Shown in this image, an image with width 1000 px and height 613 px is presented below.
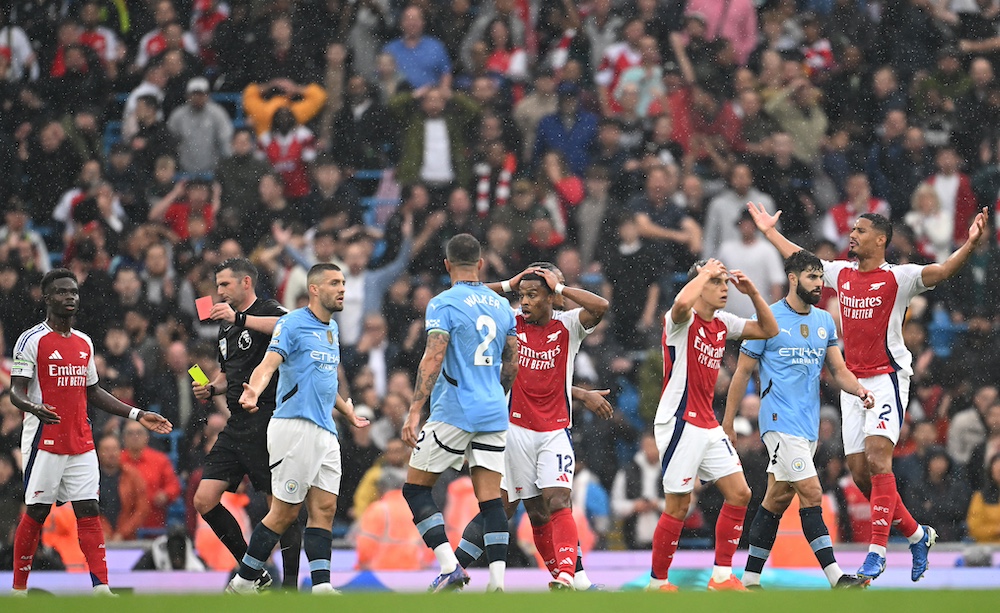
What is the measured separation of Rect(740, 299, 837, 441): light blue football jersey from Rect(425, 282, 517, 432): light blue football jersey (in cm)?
247

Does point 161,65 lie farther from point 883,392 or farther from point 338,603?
point 338,603

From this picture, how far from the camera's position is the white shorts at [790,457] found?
11.4 meters

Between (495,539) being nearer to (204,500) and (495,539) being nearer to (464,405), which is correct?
(464,405)

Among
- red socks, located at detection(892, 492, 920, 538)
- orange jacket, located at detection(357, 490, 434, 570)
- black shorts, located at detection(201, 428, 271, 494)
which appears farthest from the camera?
orange jacket, located at detection(357, 490, 434, 570)

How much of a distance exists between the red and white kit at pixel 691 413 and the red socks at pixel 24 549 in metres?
5.14

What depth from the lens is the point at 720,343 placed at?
36.7 feet

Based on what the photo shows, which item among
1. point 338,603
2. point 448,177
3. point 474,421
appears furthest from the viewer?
point 448,177

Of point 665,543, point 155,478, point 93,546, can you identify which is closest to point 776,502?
point 665,543

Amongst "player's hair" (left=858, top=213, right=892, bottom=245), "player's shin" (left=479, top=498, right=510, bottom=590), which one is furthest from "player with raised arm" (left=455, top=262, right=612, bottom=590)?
"player's hair" (left=858, top=213, right=892, bottom=245)

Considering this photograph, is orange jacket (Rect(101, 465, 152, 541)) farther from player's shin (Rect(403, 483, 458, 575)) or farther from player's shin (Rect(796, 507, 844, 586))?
player's shin (Rect(796, 507, 844, 586))

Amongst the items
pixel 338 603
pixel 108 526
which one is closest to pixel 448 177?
pixel 108 526

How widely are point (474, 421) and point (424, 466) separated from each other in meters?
0.51

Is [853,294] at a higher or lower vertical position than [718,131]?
lower

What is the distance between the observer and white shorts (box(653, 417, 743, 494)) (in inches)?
432
